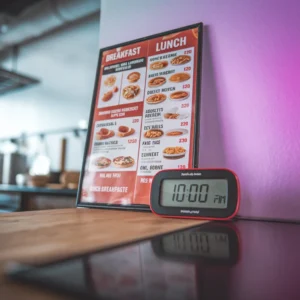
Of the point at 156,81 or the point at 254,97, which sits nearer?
the point at 254,97

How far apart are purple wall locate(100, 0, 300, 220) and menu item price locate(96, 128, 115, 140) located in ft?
1.14

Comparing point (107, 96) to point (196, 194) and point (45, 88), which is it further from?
point (45, 88)

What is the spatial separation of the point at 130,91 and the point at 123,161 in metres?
0.27

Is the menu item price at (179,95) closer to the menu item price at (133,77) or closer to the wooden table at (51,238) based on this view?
the menu item price at (133,77)

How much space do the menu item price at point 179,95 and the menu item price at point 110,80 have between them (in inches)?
11.1

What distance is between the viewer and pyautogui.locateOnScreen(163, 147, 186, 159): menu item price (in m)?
1.01

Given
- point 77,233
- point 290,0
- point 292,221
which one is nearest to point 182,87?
point 290,0

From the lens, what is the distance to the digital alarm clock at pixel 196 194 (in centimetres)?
80

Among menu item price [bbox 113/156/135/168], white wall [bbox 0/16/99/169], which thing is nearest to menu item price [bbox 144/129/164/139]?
menu item price [bbox 113/156/135/168]

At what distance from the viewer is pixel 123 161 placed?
113cm

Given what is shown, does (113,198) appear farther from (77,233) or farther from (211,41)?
(211,41)

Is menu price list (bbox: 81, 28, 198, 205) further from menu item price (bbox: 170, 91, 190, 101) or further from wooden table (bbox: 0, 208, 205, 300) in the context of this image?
wooden table (bbox: 0, 208, 205, 300)

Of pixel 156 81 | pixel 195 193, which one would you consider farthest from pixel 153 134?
pixel 195 193

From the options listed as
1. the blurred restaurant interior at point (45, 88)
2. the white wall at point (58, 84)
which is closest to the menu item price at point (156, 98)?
the blurred restaurant interior at point (45, 88)
